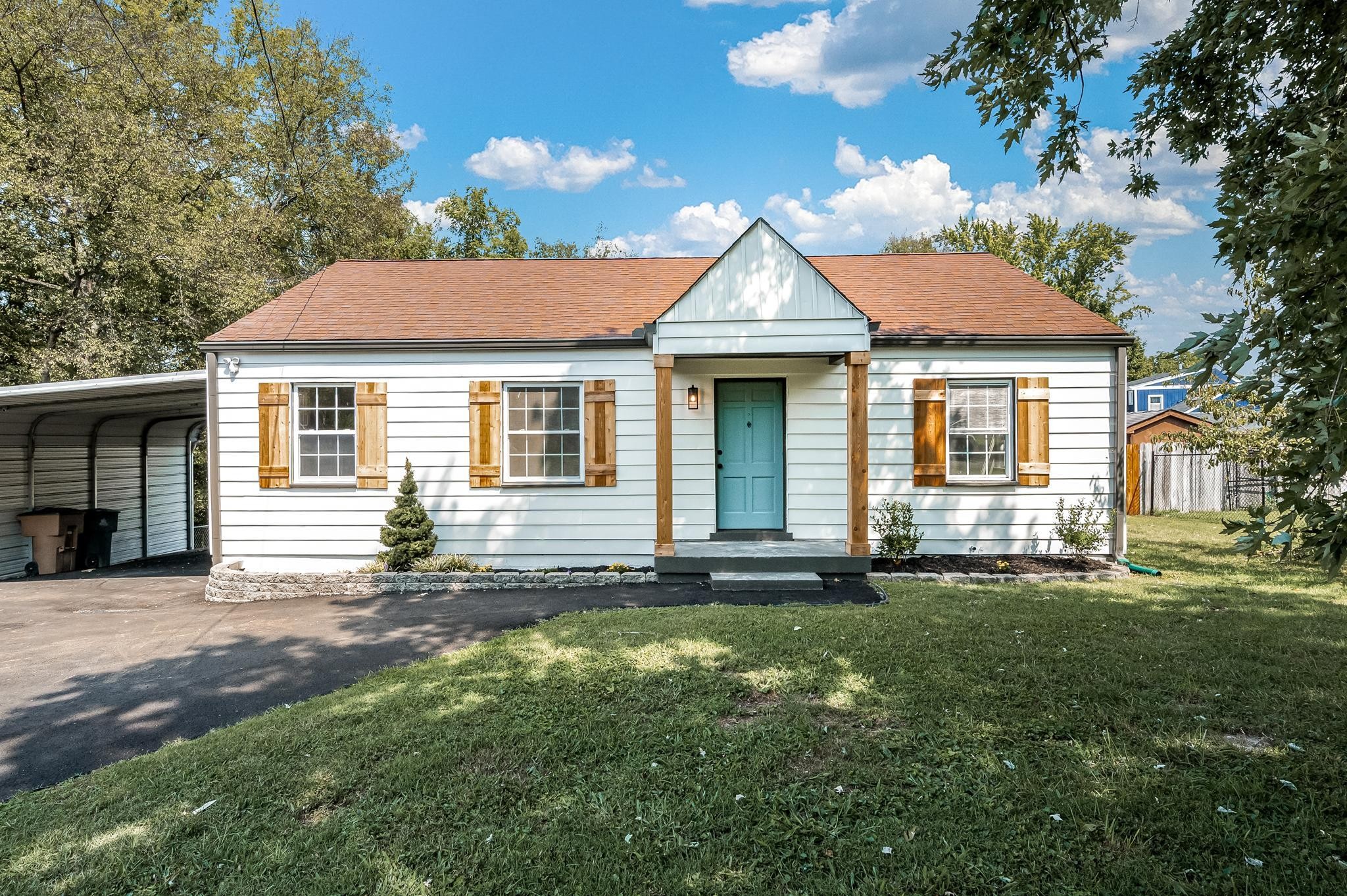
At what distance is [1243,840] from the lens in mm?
2619

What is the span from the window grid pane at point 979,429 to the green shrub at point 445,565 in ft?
22.5

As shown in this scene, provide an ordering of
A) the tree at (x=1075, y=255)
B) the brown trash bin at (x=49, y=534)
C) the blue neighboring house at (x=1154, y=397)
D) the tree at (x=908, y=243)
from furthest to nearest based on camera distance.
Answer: the tree at (x=908, y=243) < the blue neighboring house at (x=1154, y=397) < the tree at (x=1075, y=255) < the brown trash bin at (x=49, y=534)

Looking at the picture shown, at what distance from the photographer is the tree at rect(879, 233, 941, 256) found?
3712 centimetres

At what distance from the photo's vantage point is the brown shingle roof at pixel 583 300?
30.0 feet

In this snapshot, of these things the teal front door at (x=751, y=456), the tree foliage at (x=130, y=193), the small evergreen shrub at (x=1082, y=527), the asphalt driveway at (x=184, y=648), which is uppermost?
the tree foliage at (x=130, y=193)

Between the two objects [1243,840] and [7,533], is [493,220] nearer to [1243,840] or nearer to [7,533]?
[7,533]

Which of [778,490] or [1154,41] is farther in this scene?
[778,490]

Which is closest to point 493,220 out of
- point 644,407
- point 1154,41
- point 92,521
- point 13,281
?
point 13,281

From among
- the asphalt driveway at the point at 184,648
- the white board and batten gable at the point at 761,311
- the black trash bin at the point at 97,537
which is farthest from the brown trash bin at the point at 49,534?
the white board and batten gable at the point at 761,311

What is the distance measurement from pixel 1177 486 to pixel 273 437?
66.4ft

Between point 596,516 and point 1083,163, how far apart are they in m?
6.65

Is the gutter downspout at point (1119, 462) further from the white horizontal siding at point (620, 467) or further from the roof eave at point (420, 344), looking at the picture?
the roof eave at point (420, 344)

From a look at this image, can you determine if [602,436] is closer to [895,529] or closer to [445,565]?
[445,565]

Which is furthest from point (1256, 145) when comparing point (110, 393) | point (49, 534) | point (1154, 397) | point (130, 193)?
point (1154, 397)
